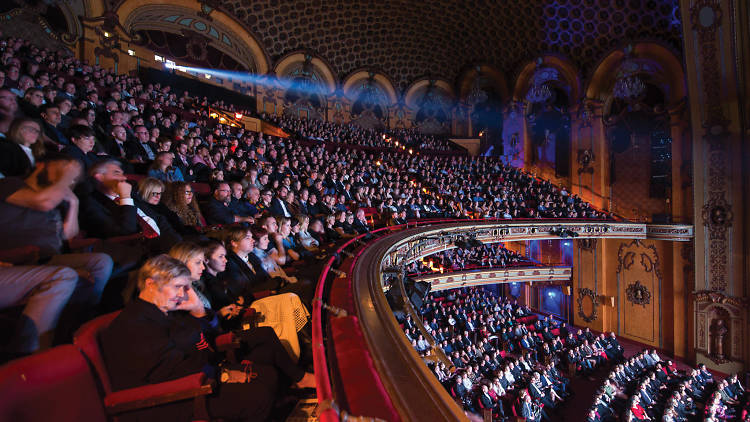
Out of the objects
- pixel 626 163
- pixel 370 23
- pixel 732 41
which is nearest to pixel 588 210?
pixel 626 163

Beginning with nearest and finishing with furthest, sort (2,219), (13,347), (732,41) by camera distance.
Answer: (13,347)
(2,219)
(732,41)

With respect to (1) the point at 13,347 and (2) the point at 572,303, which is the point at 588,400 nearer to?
(2) the point at 572,303

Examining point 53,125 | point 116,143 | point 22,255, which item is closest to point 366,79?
point 116,143

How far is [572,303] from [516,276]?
15.3 feet

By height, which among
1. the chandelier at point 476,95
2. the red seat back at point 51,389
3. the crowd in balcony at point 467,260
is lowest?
the crowd in balcony at point 467,260

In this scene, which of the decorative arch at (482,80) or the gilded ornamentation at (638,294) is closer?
the gilded ornamentation at (638,294)

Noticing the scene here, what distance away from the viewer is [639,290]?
46.0ft

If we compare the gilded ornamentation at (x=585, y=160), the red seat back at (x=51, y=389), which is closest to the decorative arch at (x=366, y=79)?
the gilded ornamentation at (x=585, y=160)

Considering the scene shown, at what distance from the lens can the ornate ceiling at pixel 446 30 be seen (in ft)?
46.5

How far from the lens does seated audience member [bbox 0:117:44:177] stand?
236 cm

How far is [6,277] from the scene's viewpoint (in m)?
1.40

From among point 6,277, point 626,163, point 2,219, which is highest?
point 626,163

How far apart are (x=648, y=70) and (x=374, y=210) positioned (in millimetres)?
13851

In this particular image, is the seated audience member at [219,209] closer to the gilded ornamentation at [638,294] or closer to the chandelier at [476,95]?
the gilded ornamentation at [638,294]
